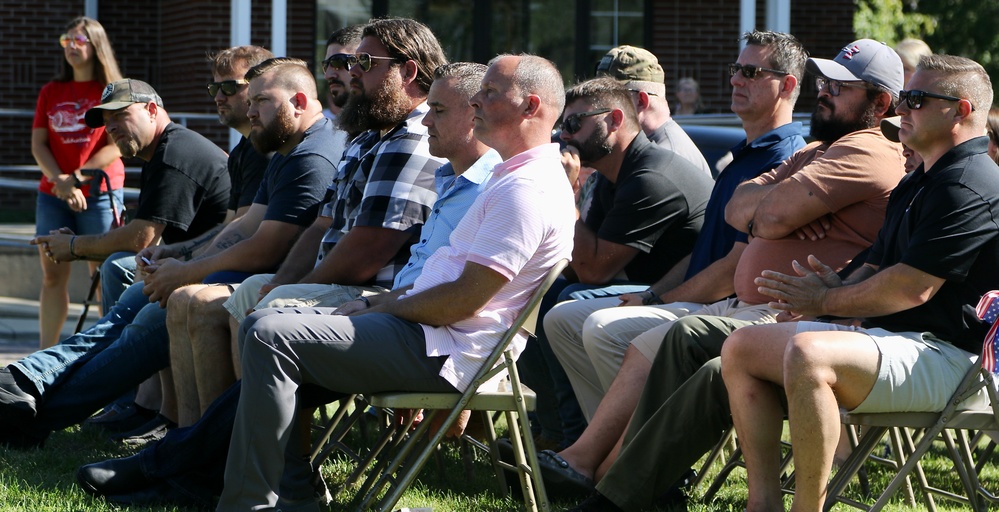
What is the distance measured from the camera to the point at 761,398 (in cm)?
381

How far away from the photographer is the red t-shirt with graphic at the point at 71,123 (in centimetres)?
823

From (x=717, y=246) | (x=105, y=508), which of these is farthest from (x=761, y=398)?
(x=105, y=508)

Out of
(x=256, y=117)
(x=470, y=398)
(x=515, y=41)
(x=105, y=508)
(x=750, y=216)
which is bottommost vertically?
(x=105, y=508)

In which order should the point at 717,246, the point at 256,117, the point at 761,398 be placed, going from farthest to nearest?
the point at 256,117
the point at 717,246
the point at 761,398

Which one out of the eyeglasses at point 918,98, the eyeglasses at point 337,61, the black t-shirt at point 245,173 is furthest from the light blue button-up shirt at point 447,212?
the black t-shirt at point 245,173

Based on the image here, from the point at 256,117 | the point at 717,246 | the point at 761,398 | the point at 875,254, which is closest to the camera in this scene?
the point at 761,398

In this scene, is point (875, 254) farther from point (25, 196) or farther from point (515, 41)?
point (25, 196)

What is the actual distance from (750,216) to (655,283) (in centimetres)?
81

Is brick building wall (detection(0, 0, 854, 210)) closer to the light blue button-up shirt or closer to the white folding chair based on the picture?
the light blue button-up shirt

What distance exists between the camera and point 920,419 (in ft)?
12.4

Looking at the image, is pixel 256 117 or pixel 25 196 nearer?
pixel 256 117

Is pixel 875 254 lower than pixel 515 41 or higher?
lower

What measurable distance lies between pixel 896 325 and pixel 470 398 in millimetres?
1381

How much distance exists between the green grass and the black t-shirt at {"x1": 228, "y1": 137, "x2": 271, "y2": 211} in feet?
4.26
